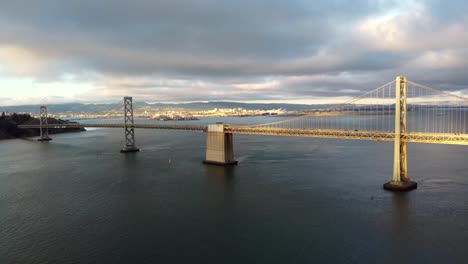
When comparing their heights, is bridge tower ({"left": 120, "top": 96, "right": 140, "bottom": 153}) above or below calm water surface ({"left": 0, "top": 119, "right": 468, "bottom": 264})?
above

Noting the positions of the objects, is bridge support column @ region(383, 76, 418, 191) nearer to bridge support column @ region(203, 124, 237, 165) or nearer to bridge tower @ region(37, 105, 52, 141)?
bridge support column @ region(203, 124, 237, 165)

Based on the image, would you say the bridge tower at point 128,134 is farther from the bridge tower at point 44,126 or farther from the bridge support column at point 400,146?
the bridge support column at point 400,146

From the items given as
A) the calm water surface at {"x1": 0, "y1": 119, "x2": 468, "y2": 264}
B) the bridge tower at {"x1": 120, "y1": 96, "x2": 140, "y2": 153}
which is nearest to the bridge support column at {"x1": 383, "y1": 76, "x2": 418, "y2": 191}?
the calm water surface at {"x1": 0, "y1": 119, "x2": 468, "y2": 264}

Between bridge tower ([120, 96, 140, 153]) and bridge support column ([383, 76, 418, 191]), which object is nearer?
bridge support column ([383, 76, 418, 191])

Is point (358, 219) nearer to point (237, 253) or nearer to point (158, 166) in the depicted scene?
point (237, 253)

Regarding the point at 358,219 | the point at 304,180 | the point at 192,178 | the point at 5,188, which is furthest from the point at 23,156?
the point at 358,219
